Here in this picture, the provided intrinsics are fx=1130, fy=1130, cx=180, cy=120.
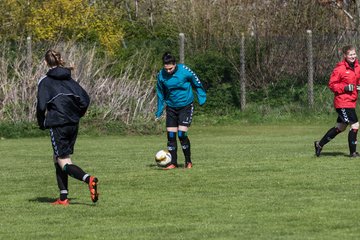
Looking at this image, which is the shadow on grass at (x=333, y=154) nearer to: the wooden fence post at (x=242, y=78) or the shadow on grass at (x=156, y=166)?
the shadow on grass at (x=156, y=166)

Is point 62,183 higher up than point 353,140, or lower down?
higher up

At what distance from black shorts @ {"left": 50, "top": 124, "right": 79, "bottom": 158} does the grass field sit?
0.63 m

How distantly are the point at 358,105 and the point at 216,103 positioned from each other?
12.8 feet

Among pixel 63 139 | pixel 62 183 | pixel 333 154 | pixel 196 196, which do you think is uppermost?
pixel 63 139

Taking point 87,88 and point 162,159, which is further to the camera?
point 87,88

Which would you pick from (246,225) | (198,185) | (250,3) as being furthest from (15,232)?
(250,3)

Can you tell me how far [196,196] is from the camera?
13.4 metres

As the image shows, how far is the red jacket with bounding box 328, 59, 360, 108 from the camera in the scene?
17.9 meters

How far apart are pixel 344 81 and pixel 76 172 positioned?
6.40m

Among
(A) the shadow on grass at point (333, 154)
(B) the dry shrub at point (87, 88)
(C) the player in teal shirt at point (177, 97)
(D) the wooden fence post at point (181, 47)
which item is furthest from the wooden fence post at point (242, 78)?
(C) the player in teal shirt at point (177, 97)

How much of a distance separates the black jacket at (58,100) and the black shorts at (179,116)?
453cm

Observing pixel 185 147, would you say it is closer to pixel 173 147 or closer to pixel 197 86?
pixel 173 147

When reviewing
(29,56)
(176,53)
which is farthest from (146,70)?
(29,56)

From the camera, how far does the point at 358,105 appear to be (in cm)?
3047
